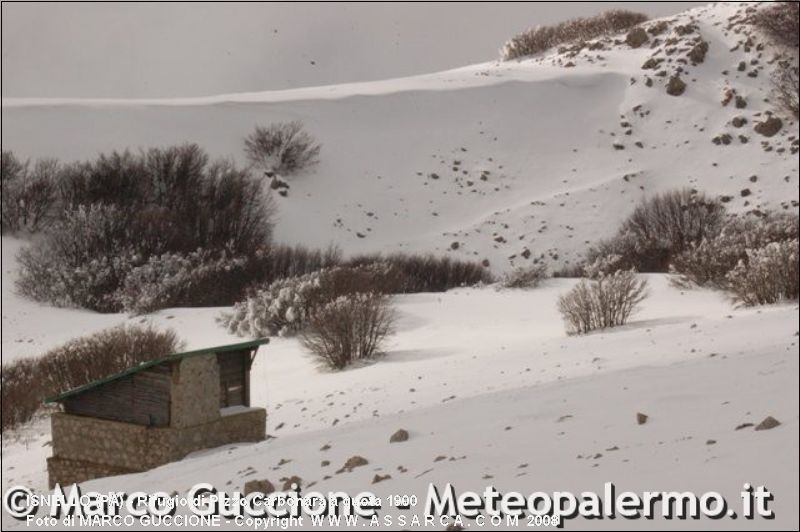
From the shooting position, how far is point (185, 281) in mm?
28609

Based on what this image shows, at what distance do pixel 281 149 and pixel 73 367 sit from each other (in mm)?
22010

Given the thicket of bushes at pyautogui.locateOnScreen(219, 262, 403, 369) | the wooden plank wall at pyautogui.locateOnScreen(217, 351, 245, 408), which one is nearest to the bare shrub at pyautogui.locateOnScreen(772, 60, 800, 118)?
the thicket of bushes at pyautogui.locateOnScreen(219, 262, 403, 369)

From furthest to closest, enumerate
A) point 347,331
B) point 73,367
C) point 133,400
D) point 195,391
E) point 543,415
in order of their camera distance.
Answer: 1. point 73,367
2. point 347,331
3. point 133,400
4. point 195,391
5. point 543,415

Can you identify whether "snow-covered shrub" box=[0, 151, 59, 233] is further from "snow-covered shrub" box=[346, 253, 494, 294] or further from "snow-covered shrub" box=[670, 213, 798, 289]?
"snow-covered shrub" box=[670, 213, 798, 289]

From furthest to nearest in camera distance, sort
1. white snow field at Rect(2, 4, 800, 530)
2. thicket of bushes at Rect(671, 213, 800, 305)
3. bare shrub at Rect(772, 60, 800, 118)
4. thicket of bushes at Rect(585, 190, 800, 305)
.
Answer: bare shrub at Rect(772, 60, 800, 118)
thicket of bushes at Rect(585, 190, 800, 305)
thicket of bushes at Rect(671, 213, 800, 305)
white snow field at Rect(2, 4, 800, 530)

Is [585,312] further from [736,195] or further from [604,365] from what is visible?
[736,195]

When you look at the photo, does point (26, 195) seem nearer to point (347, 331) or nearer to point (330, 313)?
point (330, 313)

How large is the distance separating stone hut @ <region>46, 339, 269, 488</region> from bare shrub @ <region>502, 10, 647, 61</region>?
1852 inches

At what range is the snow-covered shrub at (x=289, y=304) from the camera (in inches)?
843

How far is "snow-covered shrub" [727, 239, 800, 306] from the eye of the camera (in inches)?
653

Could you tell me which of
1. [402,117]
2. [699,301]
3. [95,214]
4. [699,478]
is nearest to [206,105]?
[402,117]

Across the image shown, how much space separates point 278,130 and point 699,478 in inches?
1435

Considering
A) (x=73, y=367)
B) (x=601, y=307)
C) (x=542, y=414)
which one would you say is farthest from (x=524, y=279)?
(x=542, y=414)

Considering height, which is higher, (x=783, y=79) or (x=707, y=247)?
(x=783, y=79)
